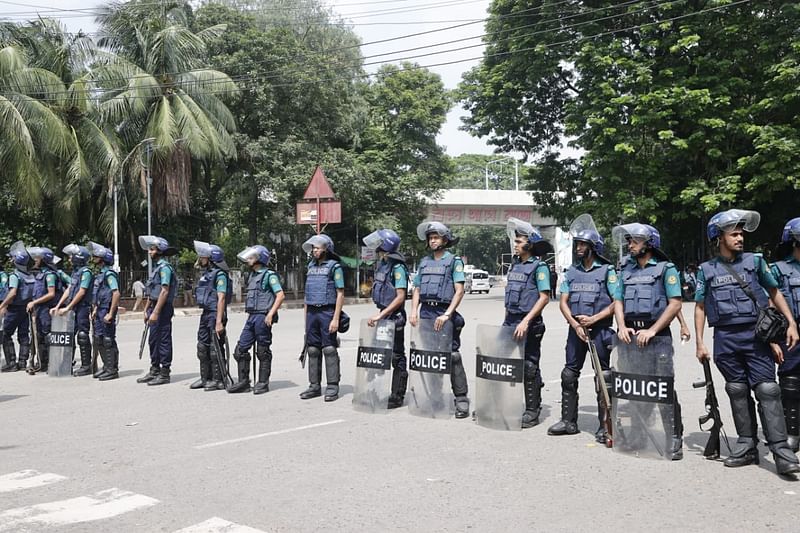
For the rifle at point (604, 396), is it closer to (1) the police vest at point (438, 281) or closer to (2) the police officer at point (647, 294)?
(2) the police officer at point (647, 294)

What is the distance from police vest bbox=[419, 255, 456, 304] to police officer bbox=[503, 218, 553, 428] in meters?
0.69

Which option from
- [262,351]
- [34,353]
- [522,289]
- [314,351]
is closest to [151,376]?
[262,351]

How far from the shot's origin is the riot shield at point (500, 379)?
7285 mm

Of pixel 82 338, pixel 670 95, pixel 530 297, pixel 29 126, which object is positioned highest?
pixel 670 95

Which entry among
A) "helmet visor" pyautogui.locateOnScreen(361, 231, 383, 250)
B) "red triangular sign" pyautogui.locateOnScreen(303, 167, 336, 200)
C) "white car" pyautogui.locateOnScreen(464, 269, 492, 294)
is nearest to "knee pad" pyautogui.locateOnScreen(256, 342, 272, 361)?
"helmet visor" pyautogui.locateOnScreen(361, 231, 383, 250)

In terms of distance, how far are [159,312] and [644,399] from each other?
666 centimetres

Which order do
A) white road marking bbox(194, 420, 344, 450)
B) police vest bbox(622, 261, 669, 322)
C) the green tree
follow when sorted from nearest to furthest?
police vest bbox(622, 261, 669, 322), white road marking bbox(194, 420, 344, 450), the green tree

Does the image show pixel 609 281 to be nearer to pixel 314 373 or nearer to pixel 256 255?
pixel 314 373

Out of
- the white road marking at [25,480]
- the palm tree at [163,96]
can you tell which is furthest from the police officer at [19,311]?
the palm tree at [163,96]

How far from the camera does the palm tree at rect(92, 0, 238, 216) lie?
29109 millimetres

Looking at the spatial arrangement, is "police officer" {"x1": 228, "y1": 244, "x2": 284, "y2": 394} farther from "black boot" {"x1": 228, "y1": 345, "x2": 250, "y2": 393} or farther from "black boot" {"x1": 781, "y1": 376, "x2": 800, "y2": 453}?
"black boot" {"x1": 781, "y1": 376, "x2": 800, "y2": 453}

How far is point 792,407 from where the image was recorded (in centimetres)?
631

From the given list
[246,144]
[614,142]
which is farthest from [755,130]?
[246,144]

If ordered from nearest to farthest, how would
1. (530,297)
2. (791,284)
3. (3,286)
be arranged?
(791,284) < (530,297) < (3,286)
